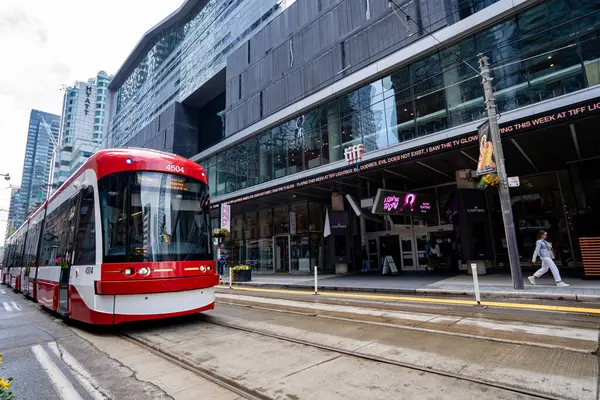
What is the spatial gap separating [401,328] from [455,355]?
172cm

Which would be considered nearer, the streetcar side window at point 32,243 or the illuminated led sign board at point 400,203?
the streetcar side window at point 32,243

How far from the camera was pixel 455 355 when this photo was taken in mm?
4590

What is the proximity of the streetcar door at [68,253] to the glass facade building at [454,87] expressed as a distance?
45.0ft

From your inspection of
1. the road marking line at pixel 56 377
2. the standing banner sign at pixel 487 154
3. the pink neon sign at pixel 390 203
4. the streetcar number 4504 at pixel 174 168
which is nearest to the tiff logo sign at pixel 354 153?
the pink neon sign at pixel 390 203

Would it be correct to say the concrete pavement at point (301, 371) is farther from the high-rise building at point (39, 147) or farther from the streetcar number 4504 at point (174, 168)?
the high-rise building at point (39, 147)

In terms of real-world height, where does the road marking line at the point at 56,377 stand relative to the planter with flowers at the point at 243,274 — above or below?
below

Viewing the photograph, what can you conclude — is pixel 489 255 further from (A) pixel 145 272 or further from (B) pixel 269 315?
(A) pixel 145 272

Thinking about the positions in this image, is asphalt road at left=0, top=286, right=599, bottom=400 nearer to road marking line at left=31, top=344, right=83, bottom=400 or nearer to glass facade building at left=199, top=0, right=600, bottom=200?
road marking line at left=31, top=344, right=83, bottom=400

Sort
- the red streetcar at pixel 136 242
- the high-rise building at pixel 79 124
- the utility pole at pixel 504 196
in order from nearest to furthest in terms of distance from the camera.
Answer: the red streetcar at pixel 136 242, the utility pole at pixel 504 196, the high-rise building at pixel 79 124

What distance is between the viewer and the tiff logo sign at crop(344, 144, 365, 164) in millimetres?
17375

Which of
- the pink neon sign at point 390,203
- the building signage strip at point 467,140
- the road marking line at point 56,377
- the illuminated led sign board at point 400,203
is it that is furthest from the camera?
the pink neon sign at point 390,203

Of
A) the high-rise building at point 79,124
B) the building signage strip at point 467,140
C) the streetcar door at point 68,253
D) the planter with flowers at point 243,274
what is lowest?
the planter with flowers at point 243,274

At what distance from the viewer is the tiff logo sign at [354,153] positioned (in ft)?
57.0

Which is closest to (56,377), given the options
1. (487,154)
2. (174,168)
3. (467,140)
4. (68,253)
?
(68,253)
